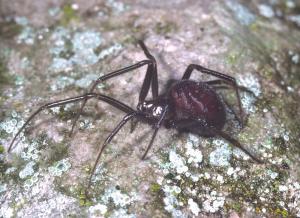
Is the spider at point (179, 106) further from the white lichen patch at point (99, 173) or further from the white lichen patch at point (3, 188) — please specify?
the white lichen patch at point (3, 188)

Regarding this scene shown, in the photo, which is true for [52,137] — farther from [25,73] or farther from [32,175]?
[25,73]

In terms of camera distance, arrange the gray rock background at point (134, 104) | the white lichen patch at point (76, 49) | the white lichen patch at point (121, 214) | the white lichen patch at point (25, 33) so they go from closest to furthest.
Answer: the white lichen patch at point (121, 214) < the gray rock background at point (134, 104) < the white lichen patch at point (76, 49) < the white lichen patch at point (25, 33)

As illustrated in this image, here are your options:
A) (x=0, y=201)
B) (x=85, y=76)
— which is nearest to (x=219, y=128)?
(x=85, y=76)

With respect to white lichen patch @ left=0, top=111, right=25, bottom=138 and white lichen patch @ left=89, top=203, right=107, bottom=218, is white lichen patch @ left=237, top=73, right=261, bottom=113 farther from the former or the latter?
white lichen patch @ left=0, top=111, right=25, bottom=138

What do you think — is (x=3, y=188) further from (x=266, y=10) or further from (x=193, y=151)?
(x=266, y=10)

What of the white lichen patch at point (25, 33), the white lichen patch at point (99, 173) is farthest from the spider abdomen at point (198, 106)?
the white lichen patch at point (25, 33)

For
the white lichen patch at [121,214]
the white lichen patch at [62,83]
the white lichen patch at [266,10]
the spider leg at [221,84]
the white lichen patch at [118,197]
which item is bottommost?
the white lichen patch at [121,214]


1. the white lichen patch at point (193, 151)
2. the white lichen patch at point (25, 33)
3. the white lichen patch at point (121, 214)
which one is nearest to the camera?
the white lichen patch at point (121, 214)
